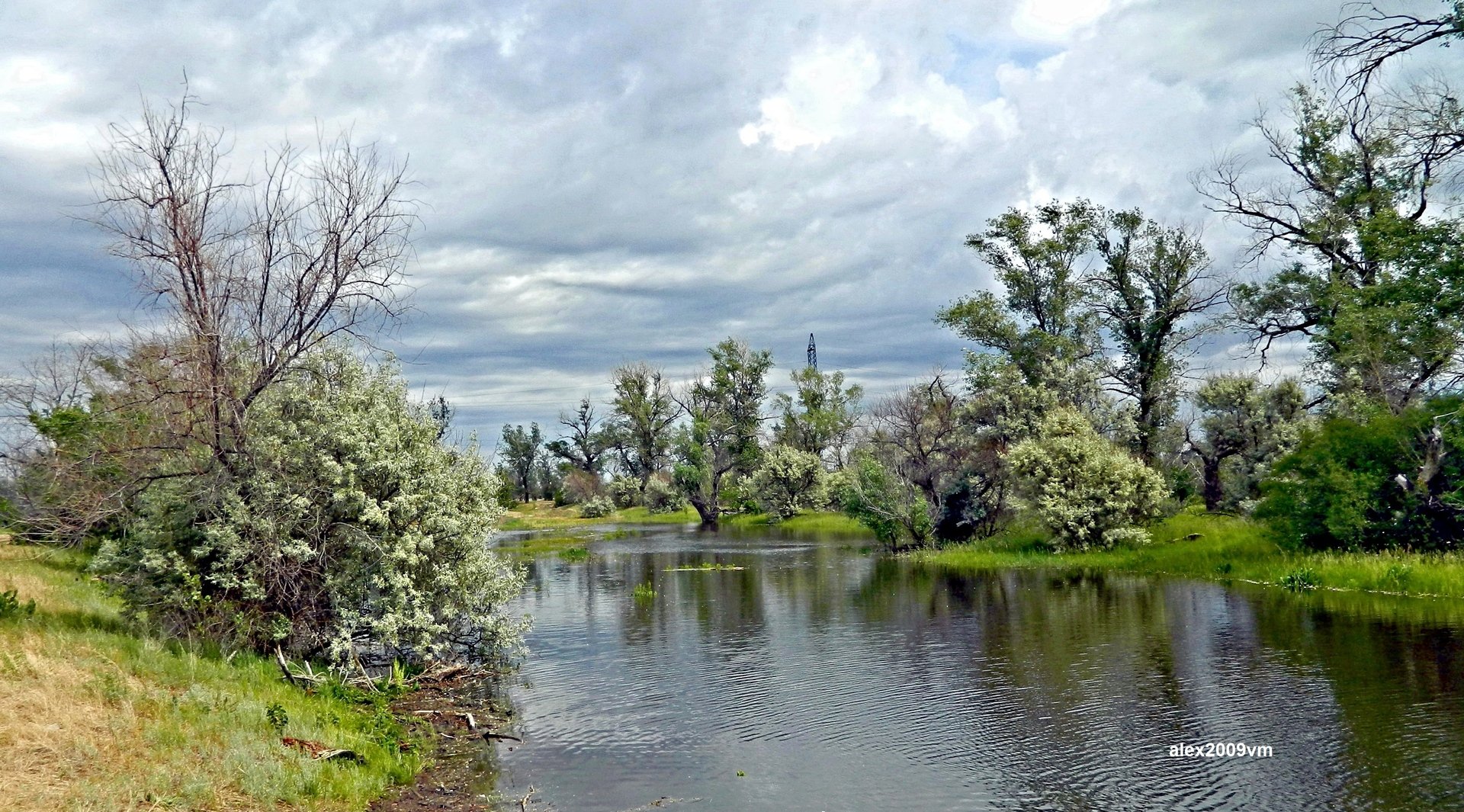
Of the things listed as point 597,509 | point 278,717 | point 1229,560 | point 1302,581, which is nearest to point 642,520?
point 597,509

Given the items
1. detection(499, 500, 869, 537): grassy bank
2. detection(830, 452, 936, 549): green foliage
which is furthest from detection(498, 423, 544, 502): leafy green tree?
detection(830, 452, 936, 549): green foliage

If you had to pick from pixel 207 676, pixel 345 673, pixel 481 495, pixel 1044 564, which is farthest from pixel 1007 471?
pixel 207 676

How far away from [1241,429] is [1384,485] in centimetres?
A: 2044

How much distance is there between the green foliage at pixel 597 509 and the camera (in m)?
103

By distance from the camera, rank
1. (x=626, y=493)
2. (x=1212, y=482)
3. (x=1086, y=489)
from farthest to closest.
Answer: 1. (x=626, y=493)
2. (x=1212, y=482)
3. (x=1086, y=489)

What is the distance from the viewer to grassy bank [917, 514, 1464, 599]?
25781 mm

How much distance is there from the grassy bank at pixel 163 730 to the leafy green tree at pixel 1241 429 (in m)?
41.9

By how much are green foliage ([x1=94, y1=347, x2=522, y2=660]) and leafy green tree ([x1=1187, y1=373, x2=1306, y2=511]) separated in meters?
38.2

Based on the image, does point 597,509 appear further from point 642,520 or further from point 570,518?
point 642,520

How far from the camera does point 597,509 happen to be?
338 feet

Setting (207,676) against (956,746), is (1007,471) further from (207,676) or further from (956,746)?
(207,676)

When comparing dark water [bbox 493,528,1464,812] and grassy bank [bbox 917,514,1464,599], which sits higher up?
grassy bank [bbox 917,514,1464,599]

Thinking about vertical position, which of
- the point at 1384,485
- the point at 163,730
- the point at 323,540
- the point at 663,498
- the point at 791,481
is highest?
the point at 791,481

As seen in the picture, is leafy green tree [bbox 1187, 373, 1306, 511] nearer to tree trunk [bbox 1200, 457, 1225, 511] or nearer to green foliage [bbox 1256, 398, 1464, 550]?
Answer: tree trunk [bbox 1200, 457, 1225, 511]
